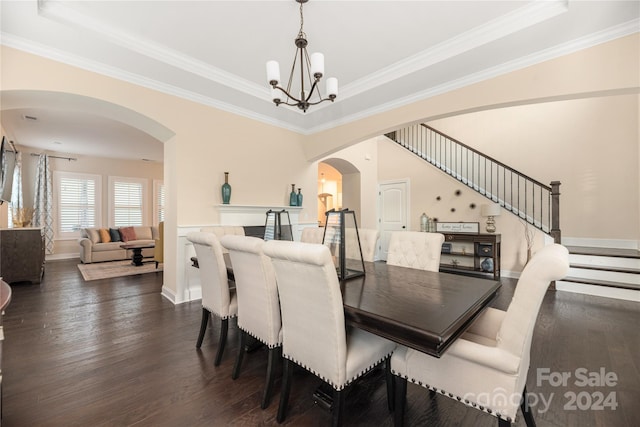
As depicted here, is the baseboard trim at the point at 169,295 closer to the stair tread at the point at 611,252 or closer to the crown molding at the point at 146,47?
the crown molding at the point at 146,47

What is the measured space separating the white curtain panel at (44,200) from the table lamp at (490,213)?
9.90 meters

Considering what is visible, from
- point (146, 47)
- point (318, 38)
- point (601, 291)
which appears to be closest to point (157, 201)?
point (146, 47)

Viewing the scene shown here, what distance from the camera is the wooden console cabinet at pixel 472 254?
5.02 metres

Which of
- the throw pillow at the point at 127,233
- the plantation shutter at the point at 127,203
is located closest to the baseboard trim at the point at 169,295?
the throw pillow at the point at 127,233

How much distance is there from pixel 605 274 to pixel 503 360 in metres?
4.49

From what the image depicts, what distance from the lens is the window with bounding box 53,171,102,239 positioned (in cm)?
693

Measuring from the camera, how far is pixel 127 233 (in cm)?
716

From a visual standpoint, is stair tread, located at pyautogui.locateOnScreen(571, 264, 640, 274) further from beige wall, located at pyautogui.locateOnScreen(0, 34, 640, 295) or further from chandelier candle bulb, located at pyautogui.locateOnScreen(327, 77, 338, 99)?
chandelier candle bulb, located at pyautogui.locateOnScreen(327, 77, 338, 99)

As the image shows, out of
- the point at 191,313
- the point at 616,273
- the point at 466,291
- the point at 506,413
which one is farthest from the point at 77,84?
the point at 616,273

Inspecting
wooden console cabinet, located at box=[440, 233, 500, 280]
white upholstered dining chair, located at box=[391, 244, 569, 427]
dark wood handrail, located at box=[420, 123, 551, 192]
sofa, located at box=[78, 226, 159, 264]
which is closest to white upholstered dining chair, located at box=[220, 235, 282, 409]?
white upholstered dining chair, located at box=[391, 244, 569, 427]

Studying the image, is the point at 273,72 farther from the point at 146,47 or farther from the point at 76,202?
the point at 76,202

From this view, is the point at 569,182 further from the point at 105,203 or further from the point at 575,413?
the point at 105,203

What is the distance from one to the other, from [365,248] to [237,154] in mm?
2620
